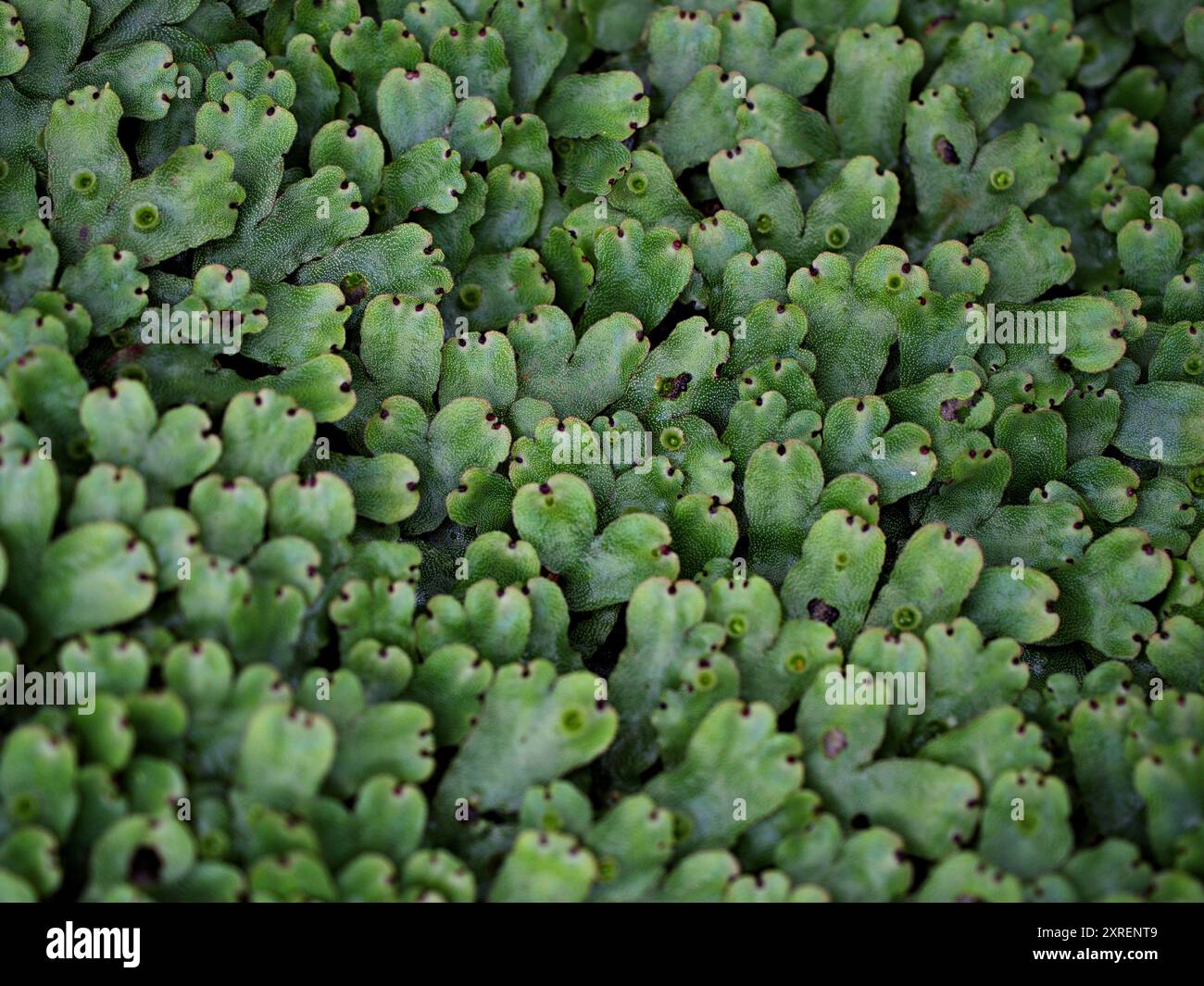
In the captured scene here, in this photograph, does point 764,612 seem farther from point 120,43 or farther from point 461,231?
point 120,43

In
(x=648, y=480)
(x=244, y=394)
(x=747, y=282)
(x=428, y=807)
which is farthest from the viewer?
(x=747, y=282)

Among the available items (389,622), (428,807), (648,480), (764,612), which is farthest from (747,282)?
(428,807)

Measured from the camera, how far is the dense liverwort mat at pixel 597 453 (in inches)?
69.6

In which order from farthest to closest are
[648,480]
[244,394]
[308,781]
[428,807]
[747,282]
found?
[747,282]
[648,480]
[244,394]
[428,807]
[308,781]

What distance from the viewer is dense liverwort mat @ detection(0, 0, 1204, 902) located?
1767mm

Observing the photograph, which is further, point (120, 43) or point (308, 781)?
point (120, 43)

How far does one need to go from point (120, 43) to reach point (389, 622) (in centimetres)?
139

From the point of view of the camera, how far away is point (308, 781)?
1.73 meters

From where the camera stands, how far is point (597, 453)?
2.20 meters

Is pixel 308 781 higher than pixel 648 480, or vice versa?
pixel 648 480

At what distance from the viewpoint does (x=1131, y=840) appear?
1.89 m

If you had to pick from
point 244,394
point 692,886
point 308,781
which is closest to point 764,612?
point 692,886

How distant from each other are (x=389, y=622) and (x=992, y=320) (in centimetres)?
136
